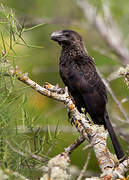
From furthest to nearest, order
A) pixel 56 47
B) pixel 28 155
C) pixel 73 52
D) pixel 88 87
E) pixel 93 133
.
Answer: pixel 56 47 → pixel 73 52 → pixel 88 87 → pixel 93 133 → pixel 28 155

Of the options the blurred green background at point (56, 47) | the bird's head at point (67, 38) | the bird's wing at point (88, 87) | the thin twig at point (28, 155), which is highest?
the blurred green background at point (56, 47)

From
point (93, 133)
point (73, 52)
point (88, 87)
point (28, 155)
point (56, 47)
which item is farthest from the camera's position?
point (56, 47)

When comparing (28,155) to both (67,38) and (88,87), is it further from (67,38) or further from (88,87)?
(67,38)

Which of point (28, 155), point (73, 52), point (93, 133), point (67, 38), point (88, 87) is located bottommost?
point (28, 155)

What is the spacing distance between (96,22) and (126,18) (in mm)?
663

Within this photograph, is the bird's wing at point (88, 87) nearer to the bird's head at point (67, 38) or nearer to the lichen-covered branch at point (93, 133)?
the bird's head at point (67, 38)

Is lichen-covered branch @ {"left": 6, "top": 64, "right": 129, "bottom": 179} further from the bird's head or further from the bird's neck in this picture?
the bird's head

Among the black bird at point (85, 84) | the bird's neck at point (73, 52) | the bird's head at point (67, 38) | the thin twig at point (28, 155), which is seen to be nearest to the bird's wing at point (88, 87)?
the black bird at point (85, 84)

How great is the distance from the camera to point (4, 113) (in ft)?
8.45

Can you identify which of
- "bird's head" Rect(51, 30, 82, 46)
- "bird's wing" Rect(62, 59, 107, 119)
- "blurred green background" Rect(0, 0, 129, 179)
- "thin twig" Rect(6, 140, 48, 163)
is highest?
"blurred green background" Rect(0, 0, 129, 179)

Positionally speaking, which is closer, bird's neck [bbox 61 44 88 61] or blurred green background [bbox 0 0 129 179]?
bird's neck [bbox 61 44 88 61]

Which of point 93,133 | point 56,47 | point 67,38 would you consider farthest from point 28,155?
point 56,47

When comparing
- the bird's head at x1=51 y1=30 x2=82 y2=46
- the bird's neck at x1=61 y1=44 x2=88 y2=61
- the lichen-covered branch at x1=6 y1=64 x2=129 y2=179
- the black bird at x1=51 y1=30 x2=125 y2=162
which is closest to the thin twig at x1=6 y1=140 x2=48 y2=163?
the lichen-covered branch at x1=6 y1=64 x2=129 y2=179

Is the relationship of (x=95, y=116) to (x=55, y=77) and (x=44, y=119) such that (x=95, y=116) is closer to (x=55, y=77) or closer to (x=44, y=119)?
(x=44, y=119)
